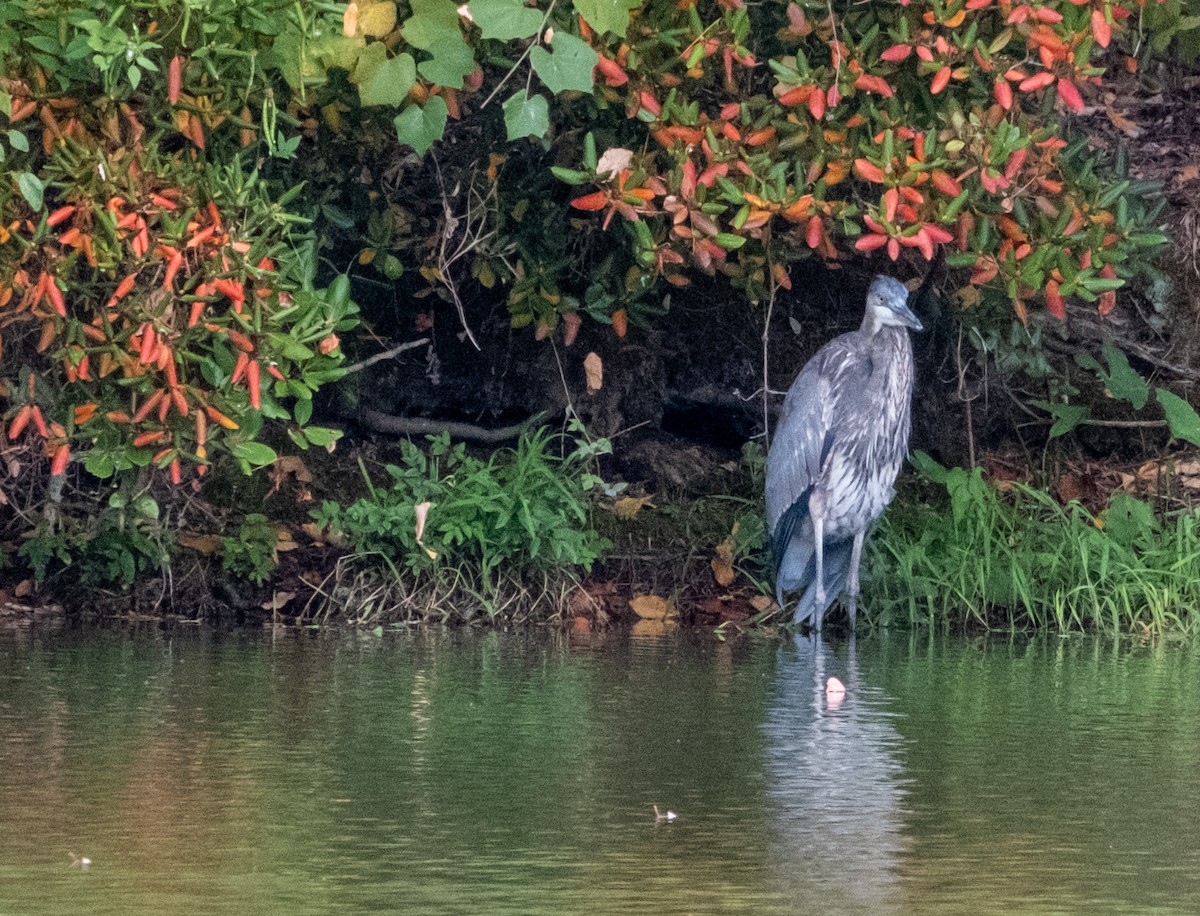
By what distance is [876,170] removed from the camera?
791 cm

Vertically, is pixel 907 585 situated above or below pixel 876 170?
below

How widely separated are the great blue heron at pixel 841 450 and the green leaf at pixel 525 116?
2790 millimetres

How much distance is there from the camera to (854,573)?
30.7ft

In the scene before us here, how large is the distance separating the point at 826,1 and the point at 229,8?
2.16 m

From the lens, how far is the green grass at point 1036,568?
29.6ft

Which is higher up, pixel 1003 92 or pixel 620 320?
pixel 1003 92

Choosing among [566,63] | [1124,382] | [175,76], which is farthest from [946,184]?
[175,76]

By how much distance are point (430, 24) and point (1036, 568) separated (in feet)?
12.0

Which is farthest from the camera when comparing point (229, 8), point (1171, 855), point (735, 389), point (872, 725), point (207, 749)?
point (735, 389)

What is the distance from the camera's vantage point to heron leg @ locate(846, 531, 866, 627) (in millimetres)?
9203

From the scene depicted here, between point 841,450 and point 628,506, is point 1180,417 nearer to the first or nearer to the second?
point 841,450

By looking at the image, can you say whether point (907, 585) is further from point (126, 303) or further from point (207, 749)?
point (207, 749)

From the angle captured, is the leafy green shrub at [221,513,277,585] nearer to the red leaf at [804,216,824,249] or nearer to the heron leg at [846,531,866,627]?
the heron leg at [846,531,866,627]

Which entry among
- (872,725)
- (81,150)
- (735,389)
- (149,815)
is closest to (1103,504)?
(735,389)
